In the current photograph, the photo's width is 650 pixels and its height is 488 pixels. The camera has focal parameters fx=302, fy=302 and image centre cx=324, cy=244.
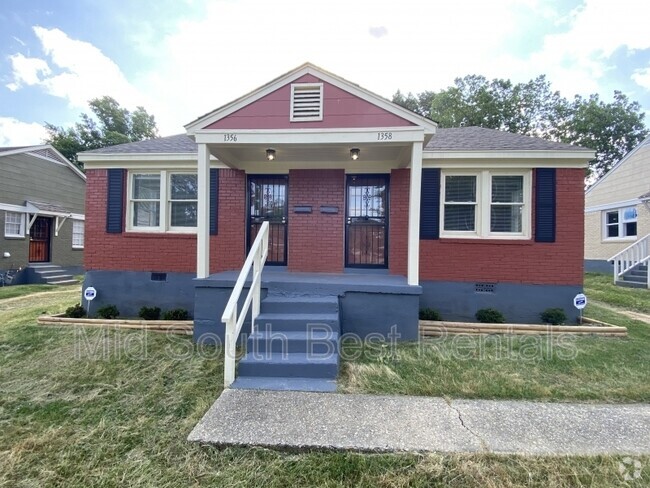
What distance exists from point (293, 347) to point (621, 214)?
50.5 feet

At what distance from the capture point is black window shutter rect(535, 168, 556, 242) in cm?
584

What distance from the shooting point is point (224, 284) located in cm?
465

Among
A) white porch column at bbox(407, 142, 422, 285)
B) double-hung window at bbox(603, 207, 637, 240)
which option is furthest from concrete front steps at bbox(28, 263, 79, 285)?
double-hung window at bbox(603, 207, 637, 240)

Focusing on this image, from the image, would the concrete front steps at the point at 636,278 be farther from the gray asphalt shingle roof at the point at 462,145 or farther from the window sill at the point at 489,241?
the window sill at the point at 489,241

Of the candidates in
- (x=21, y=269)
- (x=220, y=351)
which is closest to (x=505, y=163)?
(x=220, y=351)

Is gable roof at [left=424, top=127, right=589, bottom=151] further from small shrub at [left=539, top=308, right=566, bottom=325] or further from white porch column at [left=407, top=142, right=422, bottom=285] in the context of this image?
small shrub at [left=539, top=308, right=566, bottom=325]

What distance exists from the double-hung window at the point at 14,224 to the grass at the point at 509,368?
1391cm

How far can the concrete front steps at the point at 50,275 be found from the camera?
38.2 feet

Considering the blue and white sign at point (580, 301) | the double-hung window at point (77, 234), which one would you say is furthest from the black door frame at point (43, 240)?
the blue and white sign at point (580, 301)

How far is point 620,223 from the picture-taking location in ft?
40.7

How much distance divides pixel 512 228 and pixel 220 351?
231 inches

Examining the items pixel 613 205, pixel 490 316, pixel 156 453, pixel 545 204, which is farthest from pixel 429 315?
pixel 613 205

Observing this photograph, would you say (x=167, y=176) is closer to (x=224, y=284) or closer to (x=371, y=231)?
(x=224, y=284)

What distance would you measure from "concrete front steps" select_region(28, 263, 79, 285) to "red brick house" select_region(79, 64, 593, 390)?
25.6 ft
